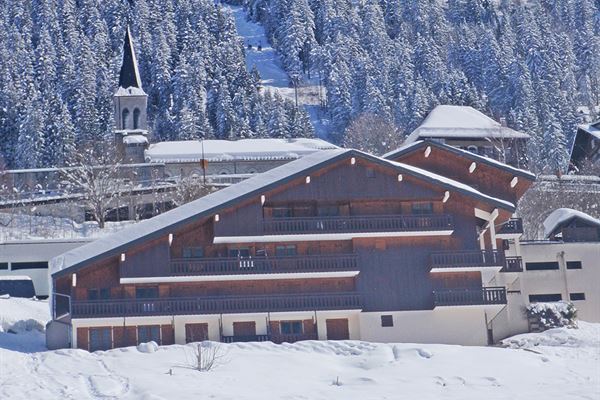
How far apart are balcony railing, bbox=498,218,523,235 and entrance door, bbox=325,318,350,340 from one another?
416 inches

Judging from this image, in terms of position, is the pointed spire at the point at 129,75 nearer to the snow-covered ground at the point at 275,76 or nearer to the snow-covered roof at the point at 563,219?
the snow-covered ground at the point at 275,76

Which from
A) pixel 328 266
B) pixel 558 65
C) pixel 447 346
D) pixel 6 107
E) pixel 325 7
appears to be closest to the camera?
pixel 447 346

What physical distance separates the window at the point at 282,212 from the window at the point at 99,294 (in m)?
8.08

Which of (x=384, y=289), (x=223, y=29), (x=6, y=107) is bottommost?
(x=384, y=289)

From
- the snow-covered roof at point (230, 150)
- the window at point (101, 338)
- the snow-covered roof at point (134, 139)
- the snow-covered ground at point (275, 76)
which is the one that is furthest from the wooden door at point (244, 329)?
the snow-covered ground at point (275, 76)

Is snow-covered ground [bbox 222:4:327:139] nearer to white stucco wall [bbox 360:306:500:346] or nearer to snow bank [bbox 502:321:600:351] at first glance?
snow bank [bbox 502:321:600:351]

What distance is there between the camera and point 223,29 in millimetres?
173125

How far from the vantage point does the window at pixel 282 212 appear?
157 ft

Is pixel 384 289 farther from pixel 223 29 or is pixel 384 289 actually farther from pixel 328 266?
pixel 223 29

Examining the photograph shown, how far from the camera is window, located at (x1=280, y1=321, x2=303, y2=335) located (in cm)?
4616

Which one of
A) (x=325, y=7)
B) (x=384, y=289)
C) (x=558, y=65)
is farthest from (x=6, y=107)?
(x=384, y=289)

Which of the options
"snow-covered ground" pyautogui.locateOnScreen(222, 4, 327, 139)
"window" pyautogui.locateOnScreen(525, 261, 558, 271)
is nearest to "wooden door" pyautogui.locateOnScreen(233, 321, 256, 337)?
"window" pyautogui.locateOnScreen(525, 261, 558, 271)

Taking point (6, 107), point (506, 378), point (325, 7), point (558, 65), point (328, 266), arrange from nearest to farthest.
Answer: point (506, 378), point (328, 266), point (6, 107), point (558, 65), point (325, 7)

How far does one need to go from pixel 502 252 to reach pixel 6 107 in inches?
3712
